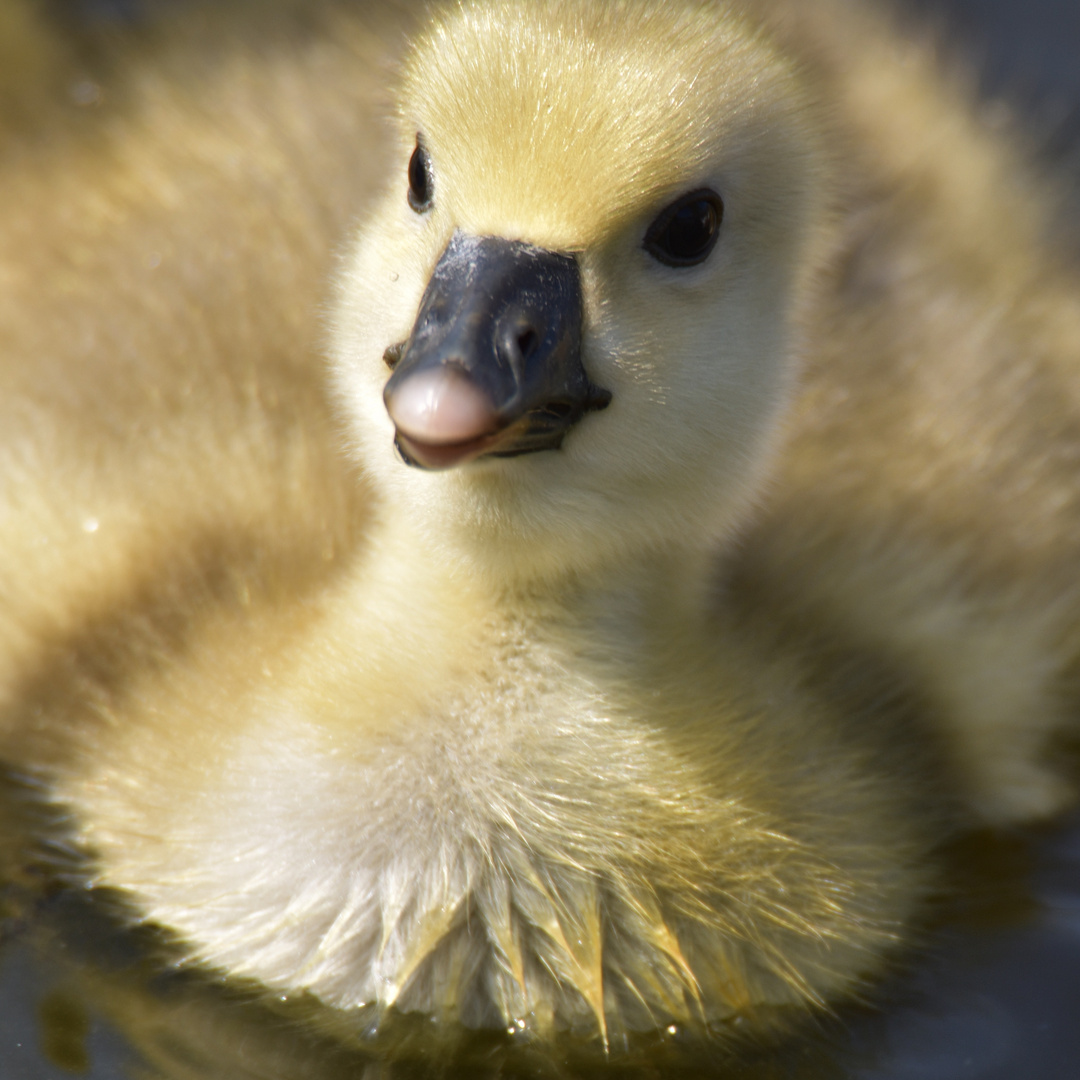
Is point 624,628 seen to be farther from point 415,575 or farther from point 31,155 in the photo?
point 31,155

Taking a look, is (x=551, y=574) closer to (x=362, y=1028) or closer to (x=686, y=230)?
(x=686, y=230)

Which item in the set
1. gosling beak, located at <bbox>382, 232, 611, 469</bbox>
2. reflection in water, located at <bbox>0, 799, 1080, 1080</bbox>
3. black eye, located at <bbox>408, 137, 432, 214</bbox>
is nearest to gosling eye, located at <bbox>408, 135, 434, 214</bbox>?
black eye, located at <bbox>408, 137, 432, 214</bbox>

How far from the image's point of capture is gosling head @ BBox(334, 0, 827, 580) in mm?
2021

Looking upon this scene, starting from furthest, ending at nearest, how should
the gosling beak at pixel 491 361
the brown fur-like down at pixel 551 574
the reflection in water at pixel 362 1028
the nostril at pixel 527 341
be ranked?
1. the reflection in water at pixel 362 1028
2. the brown fur-like down at pixel 551 574
3. the nostril at pixel 527 341
4. the gosling beak at pixel 491 361

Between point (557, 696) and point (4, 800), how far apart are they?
0.79 metres

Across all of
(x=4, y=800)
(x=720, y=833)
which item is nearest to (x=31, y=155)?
(x=4, y=800)

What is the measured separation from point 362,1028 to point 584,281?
89 cm

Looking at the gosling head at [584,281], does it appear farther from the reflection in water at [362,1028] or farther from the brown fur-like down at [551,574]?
the reflection in water at [362,1028]

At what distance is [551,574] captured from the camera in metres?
2.23

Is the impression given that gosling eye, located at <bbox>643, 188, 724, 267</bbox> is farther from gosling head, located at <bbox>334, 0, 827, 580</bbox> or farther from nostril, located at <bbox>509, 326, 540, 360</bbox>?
nostril, located at <bbox>509, 326, 540, 360</bbox>

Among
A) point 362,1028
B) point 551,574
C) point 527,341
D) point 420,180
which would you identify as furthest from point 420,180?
point 362,1028

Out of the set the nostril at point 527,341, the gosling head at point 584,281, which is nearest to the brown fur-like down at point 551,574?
the gosling head at point 584,281

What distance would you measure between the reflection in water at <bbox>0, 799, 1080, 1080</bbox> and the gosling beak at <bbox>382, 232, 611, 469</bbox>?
2.38ft

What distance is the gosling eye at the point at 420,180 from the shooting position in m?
2.22
